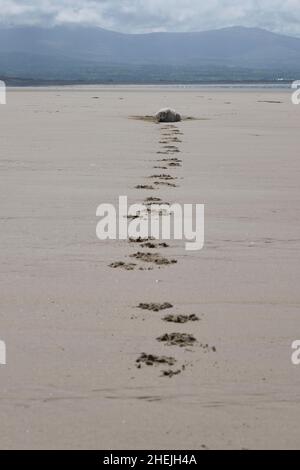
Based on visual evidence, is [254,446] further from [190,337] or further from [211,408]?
[190,337]

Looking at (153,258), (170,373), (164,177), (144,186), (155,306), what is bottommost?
(170,373)

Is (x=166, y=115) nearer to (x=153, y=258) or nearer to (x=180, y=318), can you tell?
(x=153, y=258)

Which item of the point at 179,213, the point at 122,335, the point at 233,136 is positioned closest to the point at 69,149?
the point at 233,136

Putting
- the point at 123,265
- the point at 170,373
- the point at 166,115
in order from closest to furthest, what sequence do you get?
the point at 170,373
the point at 123,265
the point at 166,115

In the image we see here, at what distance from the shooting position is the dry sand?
3102 millimetres

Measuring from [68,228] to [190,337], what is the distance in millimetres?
2610

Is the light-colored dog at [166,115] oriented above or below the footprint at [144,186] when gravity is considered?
above

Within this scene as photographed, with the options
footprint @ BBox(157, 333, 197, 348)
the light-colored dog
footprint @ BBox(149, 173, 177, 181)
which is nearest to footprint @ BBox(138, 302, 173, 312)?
footprint @ BBox(157, 333, 197, 348)

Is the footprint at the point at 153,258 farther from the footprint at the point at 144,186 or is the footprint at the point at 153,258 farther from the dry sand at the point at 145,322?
the footprint at the point at 144,186

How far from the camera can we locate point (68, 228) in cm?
633

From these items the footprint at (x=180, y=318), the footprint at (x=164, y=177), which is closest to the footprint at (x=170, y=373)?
the footprint at (x=180, y=318)

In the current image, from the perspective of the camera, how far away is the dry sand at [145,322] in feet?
10.2

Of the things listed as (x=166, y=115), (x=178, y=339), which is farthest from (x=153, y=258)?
(x=166, y=115)

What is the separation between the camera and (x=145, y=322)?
13.7 ft
